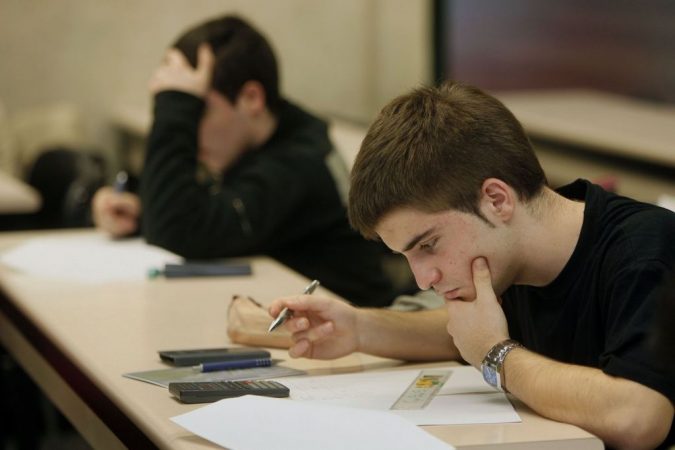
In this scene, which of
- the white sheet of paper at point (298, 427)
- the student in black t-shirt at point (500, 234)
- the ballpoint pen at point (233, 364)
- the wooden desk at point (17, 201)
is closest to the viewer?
the white sheet of paper at point (298, 427)

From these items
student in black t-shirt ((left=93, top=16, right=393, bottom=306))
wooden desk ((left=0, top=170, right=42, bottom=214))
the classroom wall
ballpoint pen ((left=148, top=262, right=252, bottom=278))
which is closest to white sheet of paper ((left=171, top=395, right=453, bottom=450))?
ballpoint pen ((left=148, top=262, right=252, bottom=278))

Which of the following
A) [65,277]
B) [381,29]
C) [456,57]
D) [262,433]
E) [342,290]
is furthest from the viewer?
[381,29]

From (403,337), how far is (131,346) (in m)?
0.49

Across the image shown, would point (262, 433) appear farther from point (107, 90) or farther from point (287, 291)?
point (107, 90)

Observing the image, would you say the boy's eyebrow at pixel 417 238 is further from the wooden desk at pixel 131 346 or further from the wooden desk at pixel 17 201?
the wooden desk at pixel 17 201

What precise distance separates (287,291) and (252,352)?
Result: 23.0 inches

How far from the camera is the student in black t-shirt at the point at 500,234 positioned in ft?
5.65

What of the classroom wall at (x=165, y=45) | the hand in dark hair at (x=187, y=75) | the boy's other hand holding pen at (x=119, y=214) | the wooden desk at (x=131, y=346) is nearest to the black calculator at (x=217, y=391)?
the wooden desk at (x=131, y=346)

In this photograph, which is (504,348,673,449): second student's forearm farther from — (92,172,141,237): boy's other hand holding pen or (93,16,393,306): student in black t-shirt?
(92,172,141,237): boy's other hand holding pen

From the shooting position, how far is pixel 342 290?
3076 mm

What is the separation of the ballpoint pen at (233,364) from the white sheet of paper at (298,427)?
0.29 meters

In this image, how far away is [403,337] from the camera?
82.1 inches

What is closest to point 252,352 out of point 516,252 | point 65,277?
point 516,252

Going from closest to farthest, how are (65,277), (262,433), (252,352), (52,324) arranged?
1. (262,433)
2. (252,352)
3. (52,324)
4. (65,277)
